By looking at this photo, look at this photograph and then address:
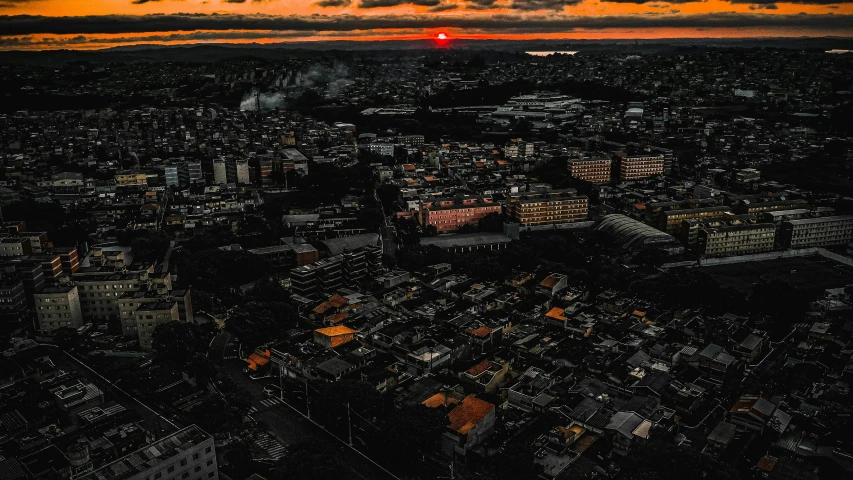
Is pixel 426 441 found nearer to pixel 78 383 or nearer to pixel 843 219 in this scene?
pixel 78 383

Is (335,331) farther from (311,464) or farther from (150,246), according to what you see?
(150,246)

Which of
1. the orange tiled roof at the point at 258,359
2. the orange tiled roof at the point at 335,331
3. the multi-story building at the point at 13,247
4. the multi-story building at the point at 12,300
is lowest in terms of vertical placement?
the orange tiled roof at the point at 258,359

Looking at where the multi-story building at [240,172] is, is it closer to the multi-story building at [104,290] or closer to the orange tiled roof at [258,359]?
the multi-story building at [104,290]

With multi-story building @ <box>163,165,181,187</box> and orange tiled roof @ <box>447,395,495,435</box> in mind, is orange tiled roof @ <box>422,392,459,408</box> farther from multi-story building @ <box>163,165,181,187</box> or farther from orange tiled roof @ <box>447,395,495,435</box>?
multi-story building @ <box>163,165,181,187</box>

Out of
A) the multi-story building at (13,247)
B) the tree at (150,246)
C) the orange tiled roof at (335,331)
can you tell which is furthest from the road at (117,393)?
the tree at (150,246)

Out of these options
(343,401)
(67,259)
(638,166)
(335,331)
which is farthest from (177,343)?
(638,166)

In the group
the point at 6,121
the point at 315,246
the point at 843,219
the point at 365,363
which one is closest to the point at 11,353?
the point at 365,363
